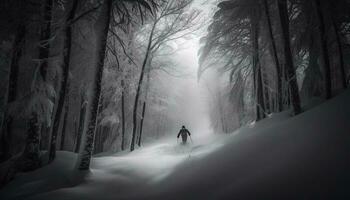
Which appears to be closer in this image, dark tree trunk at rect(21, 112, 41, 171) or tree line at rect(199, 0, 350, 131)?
dark tree trunk at rect(21, 112, 41, 171)

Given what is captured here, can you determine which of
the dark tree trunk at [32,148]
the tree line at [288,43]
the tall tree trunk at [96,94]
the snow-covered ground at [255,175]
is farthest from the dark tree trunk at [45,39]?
the tree line at [288,43]

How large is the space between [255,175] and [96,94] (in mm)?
5304

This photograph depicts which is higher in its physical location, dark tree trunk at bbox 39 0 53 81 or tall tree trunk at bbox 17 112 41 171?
dark tree trunk at bbox 39 0 53 81

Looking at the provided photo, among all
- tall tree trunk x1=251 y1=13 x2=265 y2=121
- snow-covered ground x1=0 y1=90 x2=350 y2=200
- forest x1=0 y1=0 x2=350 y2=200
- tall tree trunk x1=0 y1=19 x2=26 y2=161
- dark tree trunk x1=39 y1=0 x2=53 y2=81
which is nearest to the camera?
snow-covered ground x1=0 y1=90 x2=350 y2=200

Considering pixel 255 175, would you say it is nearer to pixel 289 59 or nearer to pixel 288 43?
pixel 289 59

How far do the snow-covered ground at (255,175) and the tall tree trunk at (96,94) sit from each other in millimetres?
555

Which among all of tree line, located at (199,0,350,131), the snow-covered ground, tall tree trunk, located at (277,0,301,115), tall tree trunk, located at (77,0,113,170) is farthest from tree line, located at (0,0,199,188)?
tall tree trunk, located at (277,0,301,115)

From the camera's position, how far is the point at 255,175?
3.46 m

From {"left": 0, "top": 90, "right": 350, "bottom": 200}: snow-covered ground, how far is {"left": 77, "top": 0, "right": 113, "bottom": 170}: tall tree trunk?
21.8 inches

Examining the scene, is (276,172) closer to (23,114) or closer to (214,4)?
(23,114)

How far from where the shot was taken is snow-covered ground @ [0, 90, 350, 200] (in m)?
2.73

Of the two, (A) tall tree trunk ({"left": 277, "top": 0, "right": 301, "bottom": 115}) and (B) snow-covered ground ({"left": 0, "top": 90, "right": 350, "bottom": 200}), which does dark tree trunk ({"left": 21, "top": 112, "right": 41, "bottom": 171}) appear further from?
(A) tall tree trunk ({"left": 277, "top": 0, "right": 301, "bottom": 115})

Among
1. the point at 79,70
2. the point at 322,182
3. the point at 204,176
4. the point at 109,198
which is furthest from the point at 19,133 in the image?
the point at 322,182

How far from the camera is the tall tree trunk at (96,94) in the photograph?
5.83 m
